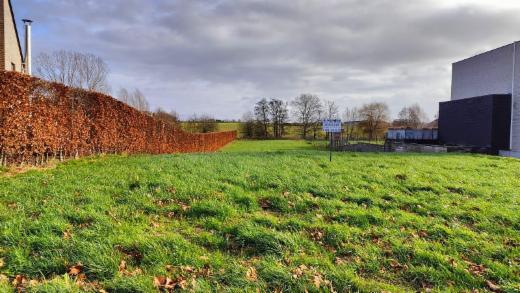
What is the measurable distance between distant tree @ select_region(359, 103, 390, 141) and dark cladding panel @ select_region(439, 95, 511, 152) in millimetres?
24160

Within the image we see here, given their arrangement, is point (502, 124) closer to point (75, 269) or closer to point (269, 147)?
point (269, 147)

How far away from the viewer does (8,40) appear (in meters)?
16.4

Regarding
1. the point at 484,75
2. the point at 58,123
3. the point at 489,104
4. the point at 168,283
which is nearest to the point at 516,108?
the point at 489,104

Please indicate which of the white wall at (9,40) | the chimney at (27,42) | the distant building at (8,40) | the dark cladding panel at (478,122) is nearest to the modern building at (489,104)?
the dark cladding panel at (478,122)

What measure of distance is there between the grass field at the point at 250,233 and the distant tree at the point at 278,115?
192 ft

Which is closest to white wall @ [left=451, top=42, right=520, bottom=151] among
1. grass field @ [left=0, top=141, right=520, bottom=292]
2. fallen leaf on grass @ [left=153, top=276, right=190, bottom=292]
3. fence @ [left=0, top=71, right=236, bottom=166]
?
grass field @ [left=0, top=141, right=520, bottom=292]

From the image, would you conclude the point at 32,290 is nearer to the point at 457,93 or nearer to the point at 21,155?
the point at 21,155

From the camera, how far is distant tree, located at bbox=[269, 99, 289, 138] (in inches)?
2569

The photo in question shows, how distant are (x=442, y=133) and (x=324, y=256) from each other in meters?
32.7

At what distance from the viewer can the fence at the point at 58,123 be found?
7.16 meters

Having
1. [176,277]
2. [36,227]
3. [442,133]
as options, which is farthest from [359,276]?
[442,133]

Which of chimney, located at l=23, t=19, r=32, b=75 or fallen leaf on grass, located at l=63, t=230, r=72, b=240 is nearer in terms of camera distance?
fallen leaf on grass, located at l=63, t=230, r=72, b=240

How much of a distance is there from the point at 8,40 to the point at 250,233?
62.6ft

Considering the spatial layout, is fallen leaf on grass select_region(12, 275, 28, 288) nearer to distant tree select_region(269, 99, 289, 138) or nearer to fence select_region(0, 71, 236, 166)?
fence select_region(0, 71, 236, 166)
